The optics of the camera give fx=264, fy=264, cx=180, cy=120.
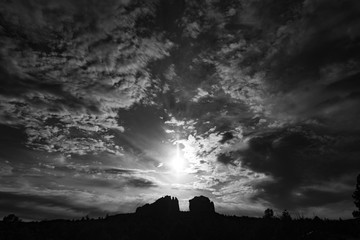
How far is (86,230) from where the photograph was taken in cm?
17888

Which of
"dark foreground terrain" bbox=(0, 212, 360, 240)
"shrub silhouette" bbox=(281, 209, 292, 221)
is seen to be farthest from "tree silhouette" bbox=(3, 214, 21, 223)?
"shrub silhouette" bbox=(281, 209, 292, 221)

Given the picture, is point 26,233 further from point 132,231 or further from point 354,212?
point 354,212

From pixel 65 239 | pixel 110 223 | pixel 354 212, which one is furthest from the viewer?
pixel 110 223

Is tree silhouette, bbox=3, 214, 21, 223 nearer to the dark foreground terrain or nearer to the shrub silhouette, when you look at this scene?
the dark foreground terrain

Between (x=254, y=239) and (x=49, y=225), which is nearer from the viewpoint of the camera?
(x=254, y=239)

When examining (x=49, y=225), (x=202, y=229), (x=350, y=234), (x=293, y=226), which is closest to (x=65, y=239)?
(x=49, y=225)

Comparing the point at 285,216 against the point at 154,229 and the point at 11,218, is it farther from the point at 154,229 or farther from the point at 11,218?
the point at 11,218

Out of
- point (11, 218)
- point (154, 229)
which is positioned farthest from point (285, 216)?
point (11, 218)

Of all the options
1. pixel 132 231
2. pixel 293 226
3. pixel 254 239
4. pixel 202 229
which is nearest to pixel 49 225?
pixel 132 231

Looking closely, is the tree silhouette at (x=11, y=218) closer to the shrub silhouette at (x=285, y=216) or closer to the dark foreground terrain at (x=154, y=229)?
the dark foreground terrain at (x=154, y=229)

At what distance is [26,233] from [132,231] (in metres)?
64.2

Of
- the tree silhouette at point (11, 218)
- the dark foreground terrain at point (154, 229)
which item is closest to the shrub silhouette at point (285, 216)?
the dark foreground terrain at point (154, 229)

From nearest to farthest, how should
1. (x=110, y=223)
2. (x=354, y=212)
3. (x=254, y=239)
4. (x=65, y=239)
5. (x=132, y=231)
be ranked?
(x=354, y=212) < (x=254, y=239) < (x=65, y=239) < (x=132, y=231) < (x=110, y=223)

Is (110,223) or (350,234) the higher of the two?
(110,223)
